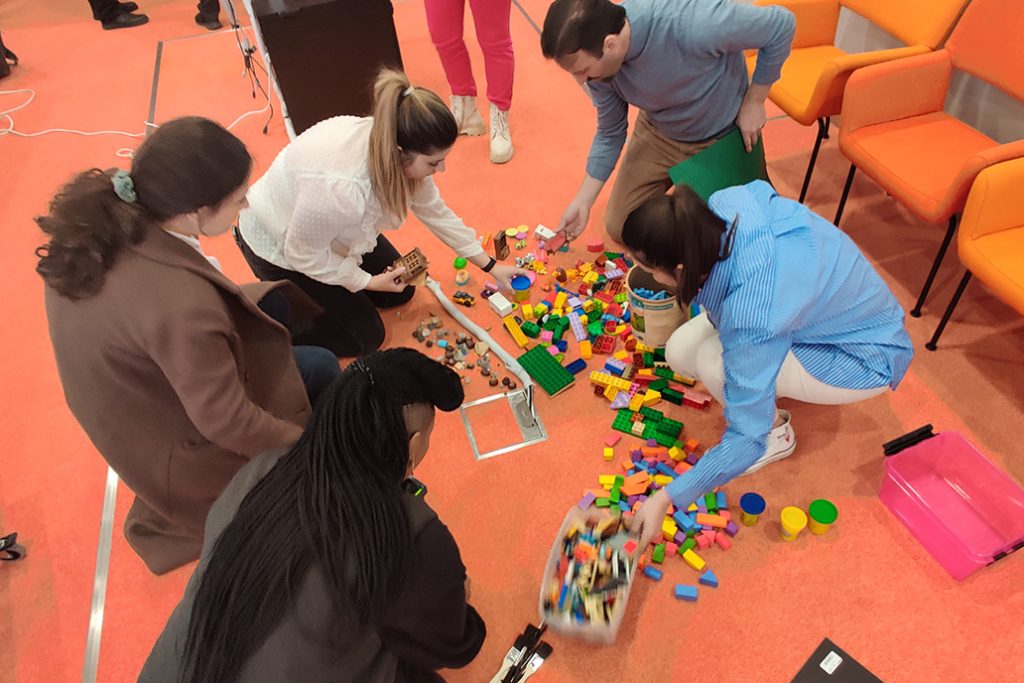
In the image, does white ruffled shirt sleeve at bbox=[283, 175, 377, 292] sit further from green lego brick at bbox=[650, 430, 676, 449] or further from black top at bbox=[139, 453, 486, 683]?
green lego brick at bbox=[650, 430, 676, 449]

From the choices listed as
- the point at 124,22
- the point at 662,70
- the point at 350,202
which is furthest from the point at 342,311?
the point at 124,22

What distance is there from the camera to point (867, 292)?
72.3 inches

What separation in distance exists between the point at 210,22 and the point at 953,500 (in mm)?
5426

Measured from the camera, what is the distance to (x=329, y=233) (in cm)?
214

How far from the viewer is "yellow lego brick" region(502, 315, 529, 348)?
2628 millimetres

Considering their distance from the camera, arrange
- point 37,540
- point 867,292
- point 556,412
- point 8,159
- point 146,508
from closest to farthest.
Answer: point 867,292 → point 146,508 → point 37,540 → point 556,412 → point 8,159

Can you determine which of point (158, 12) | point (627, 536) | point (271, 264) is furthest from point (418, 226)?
point (158, 12)

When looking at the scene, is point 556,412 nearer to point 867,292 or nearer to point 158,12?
point 867,292

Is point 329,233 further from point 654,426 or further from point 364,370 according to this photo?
point 654,426

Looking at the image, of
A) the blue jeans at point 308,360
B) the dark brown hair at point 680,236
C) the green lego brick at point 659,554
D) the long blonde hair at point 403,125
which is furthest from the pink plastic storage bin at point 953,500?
the blue jeans at point 308,360

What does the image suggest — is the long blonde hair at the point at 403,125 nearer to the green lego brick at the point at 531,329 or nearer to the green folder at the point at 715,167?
the green lego brick at the point at 531,329

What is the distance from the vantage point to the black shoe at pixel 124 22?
5215 millimetres

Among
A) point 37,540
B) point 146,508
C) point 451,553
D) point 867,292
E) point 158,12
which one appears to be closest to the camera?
point 451,553

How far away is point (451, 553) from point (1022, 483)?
6.04ft
